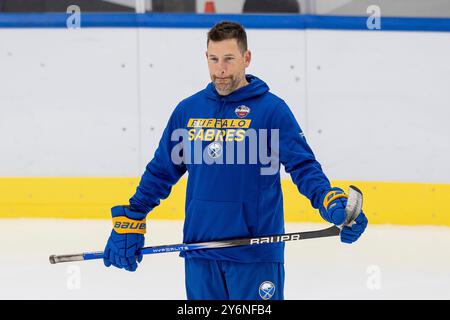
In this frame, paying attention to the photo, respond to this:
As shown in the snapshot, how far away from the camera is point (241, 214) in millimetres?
1969

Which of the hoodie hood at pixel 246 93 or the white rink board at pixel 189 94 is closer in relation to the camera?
the hoodie hood at pixel 246 93

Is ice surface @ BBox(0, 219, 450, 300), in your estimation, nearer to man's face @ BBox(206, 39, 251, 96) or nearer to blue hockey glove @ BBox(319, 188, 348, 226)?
blue hockey glove @ BBox(319, 188, 348, 226)

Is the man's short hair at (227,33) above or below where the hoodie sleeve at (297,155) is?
above

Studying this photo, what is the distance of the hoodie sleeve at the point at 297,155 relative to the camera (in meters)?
1.94

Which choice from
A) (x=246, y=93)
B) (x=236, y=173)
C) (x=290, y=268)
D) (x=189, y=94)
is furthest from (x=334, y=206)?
(x=189, y=94)

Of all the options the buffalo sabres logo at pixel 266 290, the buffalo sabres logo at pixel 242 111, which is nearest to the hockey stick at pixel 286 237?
the buffalo sabres logo at pixel 266 290

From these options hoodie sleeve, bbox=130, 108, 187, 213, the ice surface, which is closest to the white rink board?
the ice surface

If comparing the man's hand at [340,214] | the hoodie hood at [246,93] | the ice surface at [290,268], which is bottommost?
the ice surface at [290,268]

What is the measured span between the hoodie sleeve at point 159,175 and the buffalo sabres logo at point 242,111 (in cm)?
20

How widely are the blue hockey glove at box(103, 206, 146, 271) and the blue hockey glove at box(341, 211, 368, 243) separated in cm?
63

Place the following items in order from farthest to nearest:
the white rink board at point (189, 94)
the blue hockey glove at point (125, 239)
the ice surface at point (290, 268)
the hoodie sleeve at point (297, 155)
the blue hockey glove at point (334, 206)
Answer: the white rink board at point (189, 94), the ice surface at point (290, 268), the blue hockey glove at point (125, 239), the hoodie sleeve at point (297, 155), the blue hockey glove at point (334, 206)

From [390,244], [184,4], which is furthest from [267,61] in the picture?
[390,244]

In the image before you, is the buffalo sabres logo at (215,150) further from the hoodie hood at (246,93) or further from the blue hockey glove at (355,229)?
the blue hockey glove at (355,229)

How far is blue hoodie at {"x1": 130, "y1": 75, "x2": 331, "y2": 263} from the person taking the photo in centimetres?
196
